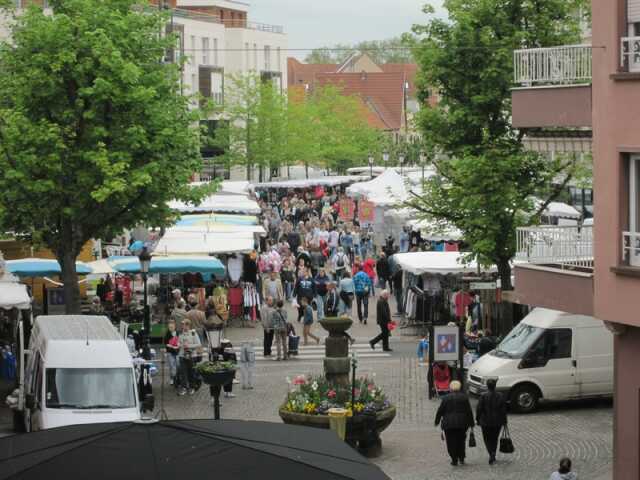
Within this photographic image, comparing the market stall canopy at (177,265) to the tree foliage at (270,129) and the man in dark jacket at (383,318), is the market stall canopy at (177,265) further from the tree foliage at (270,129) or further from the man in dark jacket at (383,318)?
the tree foliage at (270,129)

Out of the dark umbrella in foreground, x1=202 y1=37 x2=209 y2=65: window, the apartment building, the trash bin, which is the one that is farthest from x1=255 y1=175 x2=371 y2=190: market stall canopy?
the dark umbrella in foreground

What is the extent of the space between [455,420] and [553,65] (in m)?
5.78

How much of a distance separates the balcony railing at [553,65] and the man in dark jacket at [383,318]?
35.0ft

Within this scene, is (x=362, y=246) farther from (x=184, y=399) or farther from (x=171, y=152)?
(x=184, y=399)

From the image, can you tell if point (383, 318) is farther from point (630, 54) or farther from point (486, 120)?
point (630, 54)

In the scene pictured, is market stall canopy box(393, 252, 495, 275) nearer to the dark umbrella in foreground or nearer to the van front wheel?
the van front wheel

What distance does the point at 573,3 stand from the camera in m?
30.8

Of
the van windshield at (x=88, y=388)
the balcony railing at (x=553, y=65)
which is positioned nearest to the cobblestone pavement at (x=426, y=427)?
the van windshield at (x=88, y=388)

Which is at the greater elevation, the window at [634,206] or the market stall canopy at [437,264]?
the window at [634,206]

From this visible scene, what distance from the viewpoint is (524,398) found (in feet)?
84.9

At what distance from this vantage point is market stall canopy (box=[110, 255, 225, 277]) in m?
35.1

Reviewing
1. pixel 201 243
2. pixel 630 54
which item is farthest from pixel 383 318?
pixel 630 54

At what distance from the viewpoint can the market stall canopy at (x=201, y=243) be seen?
3712 cm

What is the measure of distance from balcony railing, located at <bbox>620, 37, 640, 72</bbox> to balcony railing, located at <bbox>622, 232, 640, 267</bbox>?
221cm
